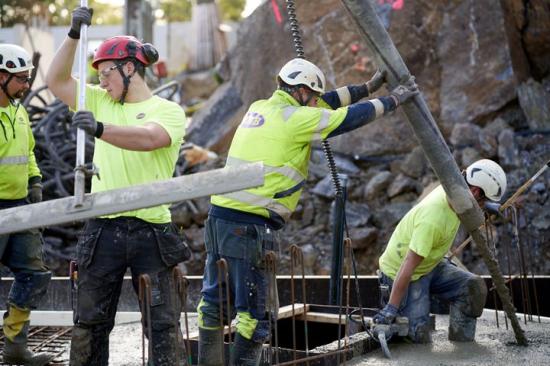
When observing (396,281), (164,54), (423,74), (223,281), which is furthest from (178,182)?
(164,54)

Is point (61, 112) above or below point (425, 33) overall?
below

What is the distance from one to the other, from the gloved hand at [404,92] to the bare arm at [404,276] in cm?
133

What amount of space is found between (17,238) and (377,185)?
260 inches

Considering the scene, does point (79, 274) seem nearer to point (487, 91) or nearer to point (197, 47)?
point (487, 91)

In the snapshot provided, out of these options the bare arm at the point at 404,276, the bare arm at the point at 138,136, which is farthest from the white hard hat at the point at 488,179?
the bare arm at the point at 138,136

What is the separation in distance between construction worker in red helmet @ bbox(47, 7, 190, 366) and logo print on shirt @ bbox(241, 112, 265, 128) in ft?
2.04

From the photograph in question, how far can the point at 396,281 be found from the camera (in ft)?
18.1

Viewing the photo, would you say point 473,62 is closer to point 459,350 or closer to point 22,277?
point 459,350

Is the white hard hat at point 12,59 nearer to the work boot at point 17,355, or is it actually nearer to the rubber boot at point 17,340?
the rubber boot at point 17,340

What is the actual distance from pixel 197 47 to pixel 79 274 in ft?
61.4

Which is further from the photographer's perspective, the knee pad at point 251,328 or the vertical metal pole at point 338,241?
the vertical metal pole at point 338,241

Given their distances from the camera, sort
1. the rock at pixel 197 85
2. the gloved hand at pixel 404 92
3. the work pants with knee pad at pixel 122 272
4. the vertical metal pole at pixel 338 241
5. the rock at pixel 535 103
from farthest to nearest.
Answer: the rock at pixel 197 85 → the rock at pixel 535 103 → the vertical metal pole at pixel 338 241 → the gloved hand at pixel 404 92 → the work pants with knee pad at pixel 122 272

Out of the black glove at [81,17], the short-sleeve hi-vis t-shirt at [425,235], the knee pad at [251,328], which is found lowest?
the knee pad at [251,328]

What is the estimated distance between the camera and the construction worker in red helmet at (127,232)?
4.09 metres
